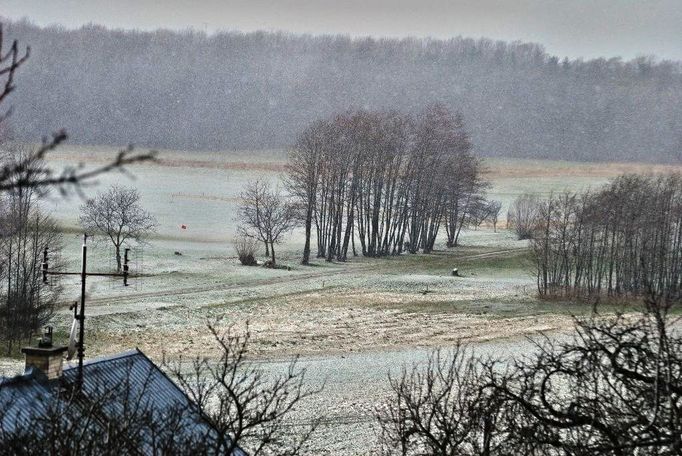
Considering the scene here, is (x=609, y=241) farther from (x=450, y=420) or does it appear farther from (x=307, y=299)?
(x=450, y=420)

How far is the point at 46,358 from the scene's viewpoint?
9328 mm

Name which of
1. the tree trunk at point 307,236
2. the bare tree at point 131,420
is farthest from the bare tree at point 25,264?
the tree trunk at point 307,236

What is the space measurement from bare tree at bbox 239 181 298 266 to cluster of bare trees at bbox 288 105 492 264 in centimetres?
85

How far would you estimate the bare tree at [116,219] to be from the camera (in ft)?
105

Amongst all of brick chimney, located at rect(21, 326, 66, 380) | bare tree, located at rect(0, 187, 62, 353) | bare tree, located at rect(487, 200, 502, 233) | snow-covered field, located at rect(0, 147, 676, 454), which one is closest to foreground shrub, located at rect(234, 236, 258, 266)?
snow-covered field, located at rect(0, 147, 676, 454)

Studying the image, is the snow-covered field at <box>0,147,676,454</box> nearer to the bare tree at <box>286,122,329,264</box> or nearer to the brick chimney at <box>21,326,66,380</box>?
the bare tree at <box>286,122,329,264</box>

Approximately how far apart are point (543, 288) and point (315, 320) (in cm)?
882

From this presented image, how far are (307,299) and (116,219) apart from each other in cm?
954

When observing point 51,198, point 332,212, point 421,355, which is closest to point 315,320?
point 421,355

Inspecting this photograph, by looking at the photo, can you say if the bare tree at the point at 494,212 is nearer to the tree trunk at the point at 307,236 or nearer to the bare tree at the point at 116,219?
the tree trunk at the point at 307,236

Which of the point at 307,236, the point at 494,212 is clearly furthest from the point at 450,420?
the point at 494,212

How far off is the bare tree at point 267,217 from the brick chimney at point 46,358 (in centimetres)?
2447

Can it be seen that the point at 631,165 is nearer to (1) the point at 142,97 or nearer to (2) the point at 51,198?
(1) the point at 142,97

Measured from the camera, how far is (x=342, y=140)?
129 feet
